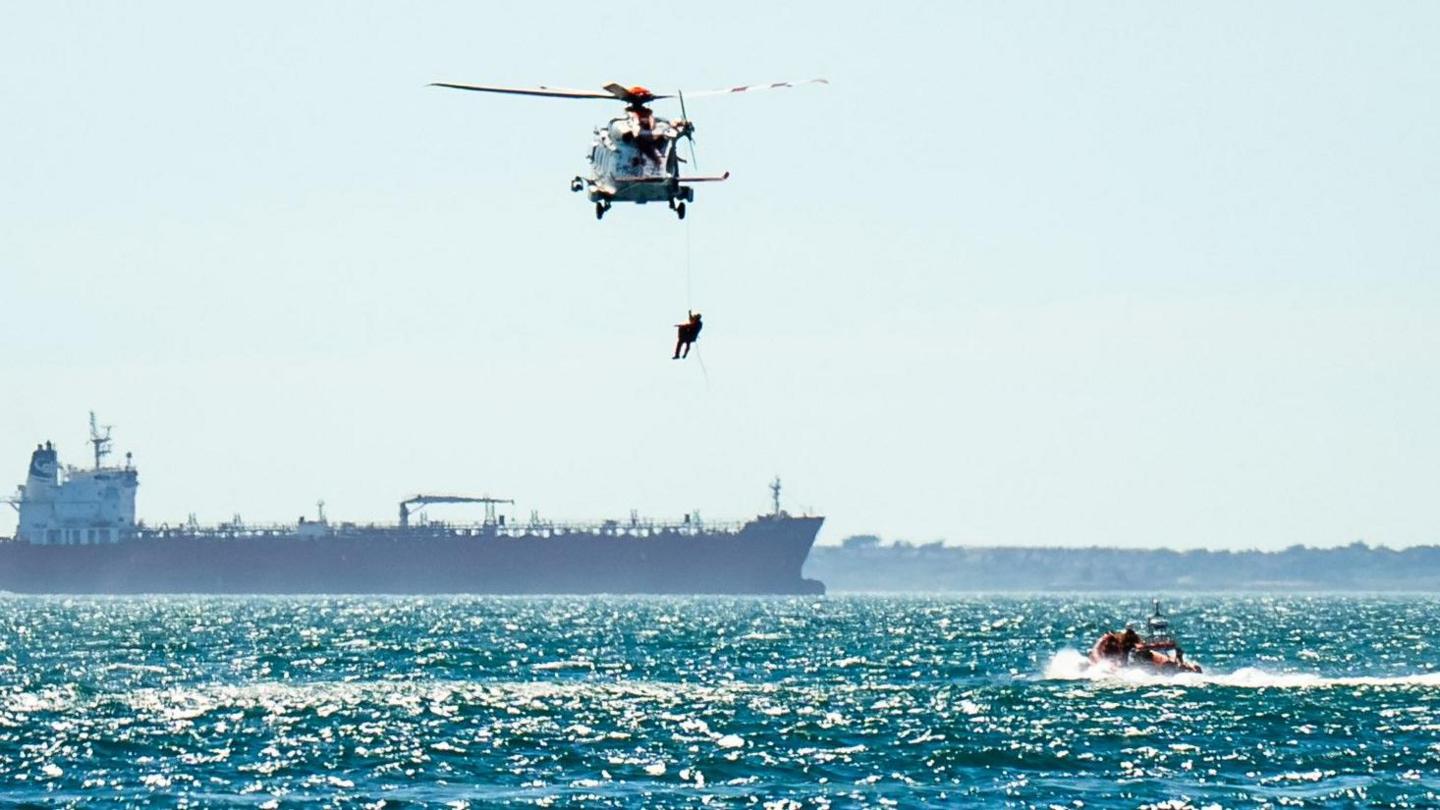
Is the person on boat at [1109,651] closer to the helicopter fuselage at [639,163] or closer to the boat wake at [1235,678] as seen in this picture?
the boat wake at [1235,678]

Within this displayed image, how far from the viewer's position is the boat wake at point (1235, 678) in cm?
6406

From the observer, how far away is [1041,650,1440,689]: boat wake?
6406cm

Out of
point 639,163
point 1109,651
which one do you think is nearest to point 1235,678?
point 1109,651

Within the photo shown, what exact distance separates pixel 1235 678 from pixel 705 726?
21.9m

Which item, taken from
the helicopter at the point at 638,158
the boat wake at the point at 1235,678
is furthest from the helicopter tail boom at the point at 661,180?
the boat wake at the point at 1235,678

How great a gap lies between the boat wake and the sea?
0.57ft

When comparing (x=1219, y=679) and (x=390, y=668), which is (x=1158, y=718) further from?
(x=390, y=668)

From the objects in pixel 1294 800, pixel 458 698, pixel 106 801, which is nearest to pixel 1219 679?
pixel 458 698

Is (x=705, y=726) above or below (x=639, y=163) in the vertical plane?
below

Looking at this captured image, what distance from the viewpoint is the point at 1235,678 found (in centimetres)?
6619

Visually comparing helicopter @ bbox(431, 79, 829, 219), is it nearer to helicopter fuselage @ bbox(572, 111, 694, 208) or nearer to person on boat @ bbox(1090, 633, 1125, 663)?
helicopter fuselage @ bbox(572, 111, 694, 208)

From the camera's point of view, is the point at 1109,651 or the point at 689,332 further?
the point at 1109,651

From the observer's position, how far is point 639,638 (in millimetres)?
99562

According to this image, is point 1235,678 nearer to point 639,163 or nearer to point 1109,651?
point 1109,651
